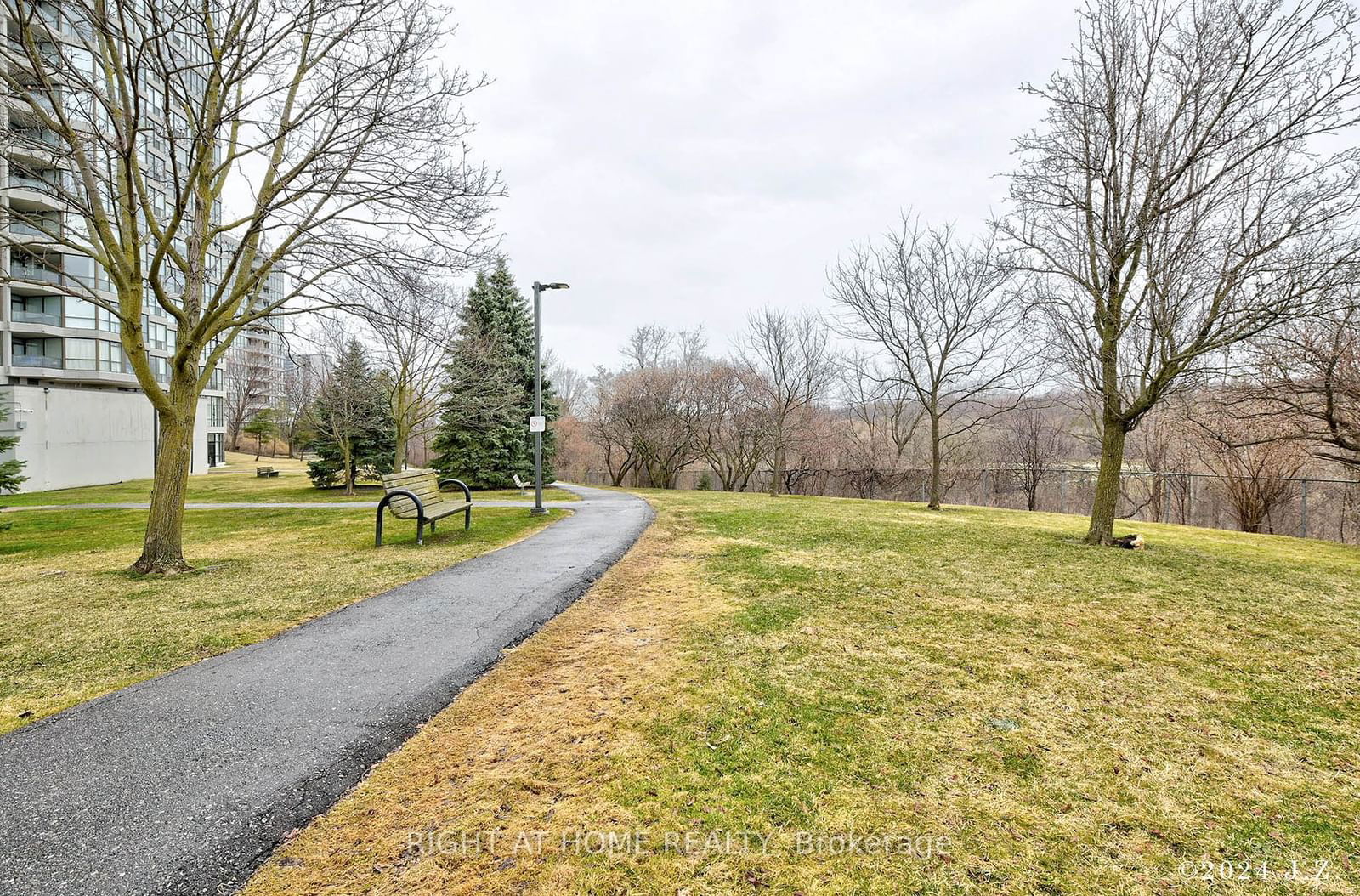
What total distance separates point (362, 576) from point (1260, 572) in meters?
11.0

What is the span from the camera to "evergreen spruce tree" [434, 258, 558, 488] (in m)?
20.4

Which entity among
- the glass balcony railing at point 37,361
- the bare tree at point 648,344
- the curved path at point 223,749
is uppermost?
the bare tree at point 648,344

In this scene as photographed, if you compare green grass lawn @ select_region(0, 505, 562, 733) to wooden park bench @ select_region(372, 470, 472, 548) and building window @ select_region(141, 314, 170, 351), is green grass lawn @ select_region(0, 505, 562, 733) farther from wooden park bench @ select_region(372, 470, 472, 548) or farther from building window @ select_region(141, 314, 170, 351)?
building window @ select_region(141, 314, 170, 351)

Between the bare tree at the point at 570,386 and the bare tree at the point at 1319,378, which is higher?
the bare tree at the point at 570,386

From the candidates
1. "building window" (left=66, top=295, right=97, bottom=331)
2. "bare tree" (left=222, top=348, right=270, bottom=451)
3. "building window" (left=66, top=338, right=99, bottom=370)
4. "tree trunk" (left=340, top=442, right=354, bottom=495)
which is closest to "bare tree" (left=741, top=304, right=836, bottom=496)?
"tree trunk" (left=340, top=442, right=354, bottom=495)

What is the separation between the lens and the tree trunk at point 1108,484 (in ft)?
29.9

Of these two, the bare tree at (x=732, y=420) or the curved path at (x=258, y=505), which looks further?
the bare tree at (x=732, y=420)

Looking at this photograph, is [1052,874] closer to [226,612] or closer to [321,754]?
[321,754]

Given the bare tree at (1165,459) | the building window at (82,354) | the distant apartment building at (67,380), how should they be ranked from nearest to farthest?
the bare tree at (1165,459), the distant apartment building at (67,380), the building window at (82,354)

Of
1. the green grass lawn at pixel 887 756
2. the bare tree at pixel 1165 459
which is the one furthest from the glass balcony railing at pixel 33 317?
the bare tree at pixel 1165 459

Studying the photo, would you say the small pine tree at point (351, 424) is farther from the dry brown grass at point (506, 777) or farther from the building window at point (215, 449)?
the building window at point (215, 449)

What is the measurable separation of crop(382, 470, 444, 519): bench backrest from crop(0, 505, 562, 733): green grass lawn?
454 millimetres

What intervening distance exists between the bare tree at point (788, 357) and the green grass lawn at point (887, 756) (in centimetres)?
1864

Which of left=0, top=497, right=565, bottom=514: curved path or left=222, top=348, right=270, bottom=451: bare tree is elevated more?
left=222, top=348, right=270, bottom=451: bare tree
